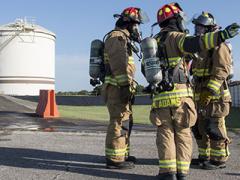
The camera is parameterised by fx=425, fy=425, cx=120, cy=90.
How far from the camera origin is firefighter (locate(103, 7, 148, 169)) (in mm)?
5699

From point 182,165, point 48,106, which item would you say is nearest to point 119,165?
point 182,165

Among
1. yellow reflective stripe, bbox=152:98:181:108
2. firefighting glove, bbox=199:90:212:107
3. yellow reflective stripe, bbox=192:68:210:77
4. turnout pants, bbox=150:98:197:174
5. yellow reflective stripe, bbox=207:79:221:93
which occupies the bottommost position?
turnout pants, bbox=150:98:197:174

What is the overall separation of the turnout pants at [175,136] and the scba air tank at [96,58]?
135cm

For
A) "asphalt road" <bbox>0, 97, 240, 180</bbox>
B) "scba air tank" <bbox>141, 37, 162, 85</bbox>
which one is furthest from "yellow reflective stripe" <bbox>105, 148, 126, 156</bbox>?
"scba air tank" <bbox>141, 37, 162, 85</bbox>

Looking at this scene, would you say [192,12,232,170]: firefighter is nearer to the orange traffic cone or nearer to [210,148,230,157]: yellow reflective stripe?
[210,148,230,157]: yellow reflective stripe

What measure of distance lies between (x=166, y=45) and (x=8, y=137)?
4.99 meters

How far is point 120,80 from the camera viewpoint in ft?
18.8

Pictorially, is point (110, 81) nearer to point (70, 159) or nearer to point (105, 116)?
point (70, 159)

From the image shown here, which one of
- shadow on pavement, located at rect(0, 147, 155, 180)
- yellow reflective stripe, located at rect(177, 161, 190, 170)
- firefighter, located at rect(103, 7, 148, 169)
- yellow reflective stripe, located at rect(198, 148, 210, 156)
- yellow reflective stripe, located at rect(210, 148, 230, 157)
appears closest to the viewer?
yellow reflective stripe, located at rect(177, 161, 190, 170)

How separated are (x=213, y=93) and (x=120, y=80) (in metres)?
1.28

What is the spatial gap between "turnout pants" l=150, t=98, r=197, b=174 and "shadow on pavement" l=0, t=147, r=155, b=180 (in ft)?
1.70

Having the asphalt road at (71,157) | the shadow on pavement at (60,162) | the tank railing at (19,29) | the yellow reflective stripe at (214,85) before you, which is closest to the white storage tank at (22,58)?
the tank railing at (19,29)

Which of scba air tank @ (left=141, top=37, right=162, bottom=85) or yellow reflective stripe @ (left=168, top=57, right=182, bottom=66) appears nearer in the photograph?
scba air tank @ (left=141, top=37, right=162, bottom=85)

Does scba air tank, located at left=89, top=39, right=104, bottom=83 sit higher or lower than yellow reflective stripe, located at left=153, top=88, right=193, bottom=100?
higher
